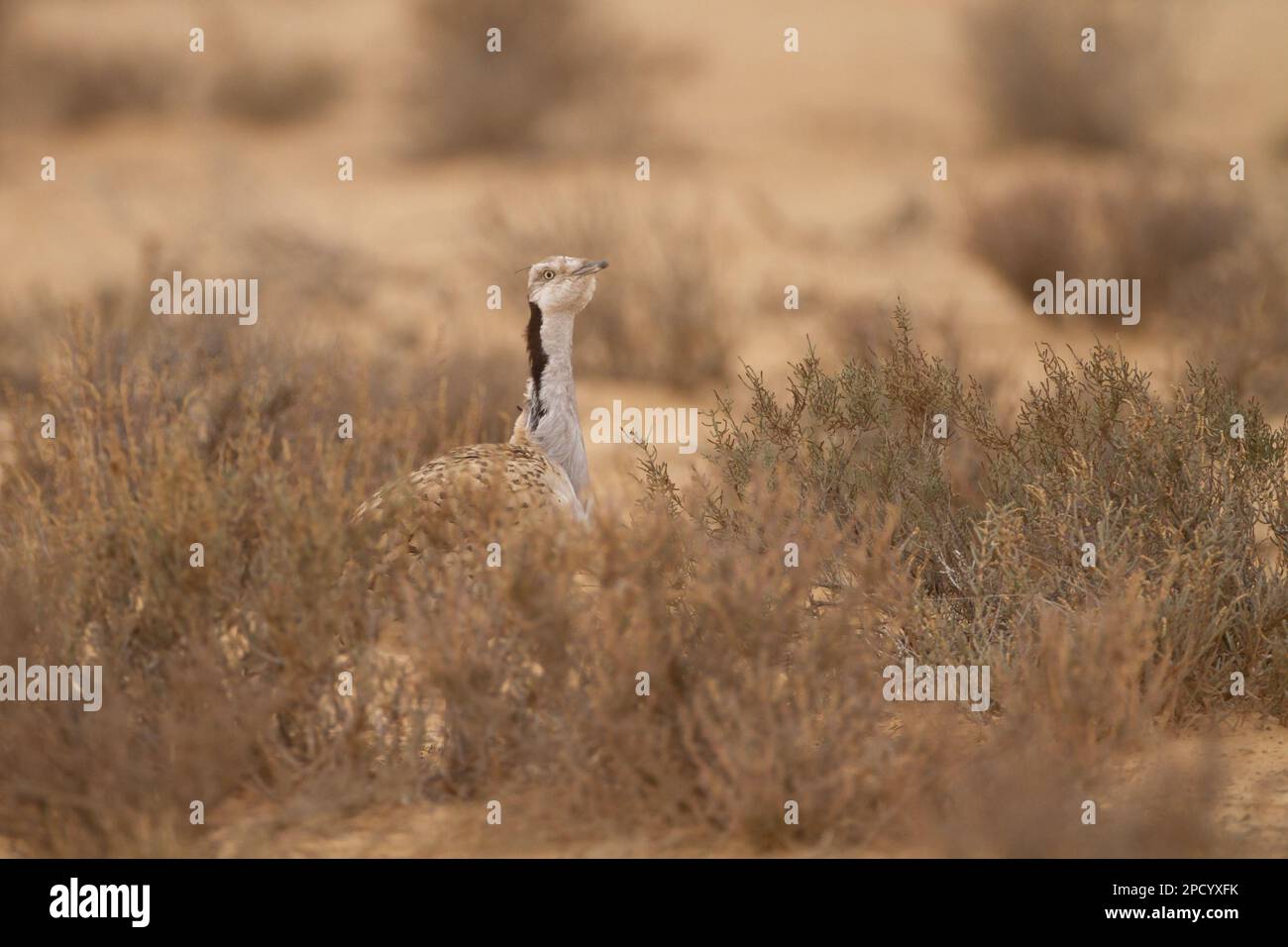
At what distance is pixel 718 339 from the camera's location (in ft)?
32.4

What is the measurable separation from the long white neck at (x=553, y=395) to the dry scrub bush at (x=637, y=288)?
3.95 metres

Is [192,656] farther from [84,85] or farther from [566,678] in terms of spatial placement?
[84,85]

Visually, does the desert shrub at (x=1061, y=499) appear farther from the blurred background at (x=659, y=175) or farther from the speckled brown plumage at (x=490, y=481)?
the blurred background at (x=659, y=175)

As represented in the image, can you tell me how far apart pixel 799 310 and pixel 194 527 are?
757 centimetres

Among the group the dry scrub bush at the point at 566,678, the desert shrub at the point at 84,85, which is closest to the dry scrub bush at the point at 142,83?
the desert shrub at the point at 84,85

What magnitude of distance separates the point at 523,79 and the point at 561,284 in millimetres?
13072

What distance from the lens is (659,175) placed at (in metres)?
15.5

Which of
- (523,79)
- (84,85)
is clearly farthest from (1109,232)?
(84,85)

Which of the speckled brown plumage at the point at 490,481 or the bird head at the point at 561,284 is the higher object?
the bird head at the point at 561,284

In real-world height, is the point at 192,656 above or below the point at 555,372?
below

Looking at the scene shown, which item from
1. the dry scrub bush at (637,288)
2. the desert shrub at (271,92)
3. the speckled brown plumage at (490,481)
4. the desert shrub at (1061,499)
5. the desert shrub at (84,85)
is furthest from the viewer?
the desert shrub at (271,92)

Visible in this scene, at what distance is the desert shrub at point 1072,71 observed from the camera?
16969 millimetres

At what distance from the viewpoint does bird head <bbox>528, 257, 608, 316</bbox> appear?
5.63 m
